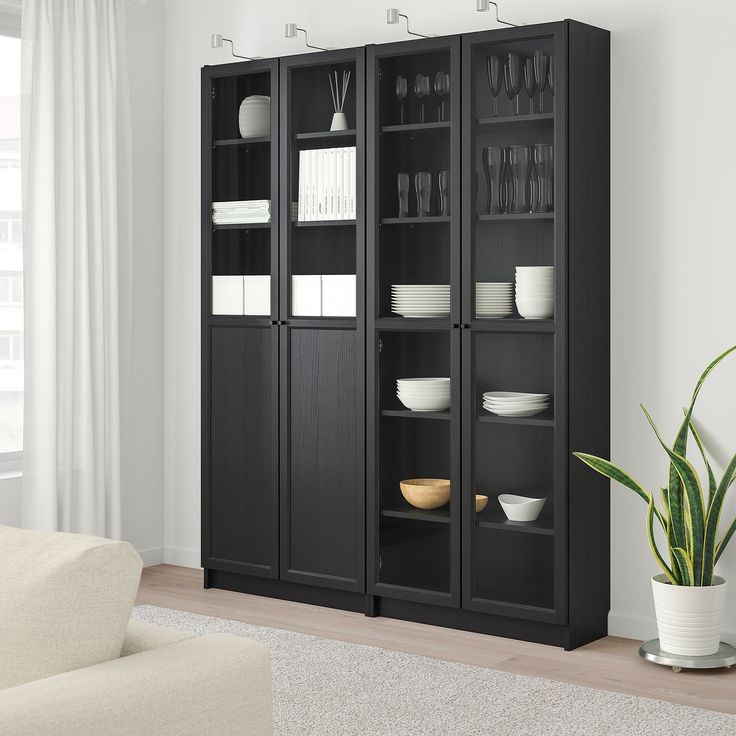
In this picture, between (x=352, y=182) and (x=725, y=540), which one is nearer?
(x=725, y=540)

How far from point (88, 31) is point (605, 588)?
3.16 meters

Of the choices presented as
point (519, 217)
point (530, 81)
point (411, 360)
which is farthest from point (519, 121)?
point (411, 360)

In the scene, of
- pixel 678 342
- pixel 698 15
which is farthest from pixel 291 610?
pixel 698 15

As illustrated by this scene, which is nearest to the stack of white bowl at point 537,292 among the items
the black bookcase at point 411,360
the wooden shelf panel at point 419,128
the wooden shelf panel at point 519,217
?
the black bookcase at point 411,360

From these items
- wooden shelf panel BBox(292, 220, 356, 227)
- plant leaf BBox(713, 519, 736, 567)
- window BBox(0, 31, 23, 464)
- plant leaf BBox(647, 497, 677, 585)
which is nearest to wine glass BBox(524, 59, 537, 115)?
wooden shelf panel BBox(292, 220, 356, 227)

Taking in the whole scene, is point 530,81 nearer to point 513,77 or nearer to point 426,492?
point 513,77

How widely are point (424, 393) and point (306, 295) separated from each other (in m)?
0.67

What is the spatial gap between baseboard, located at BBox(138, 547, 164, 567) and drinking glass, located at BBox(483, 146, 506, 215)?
2442 mm

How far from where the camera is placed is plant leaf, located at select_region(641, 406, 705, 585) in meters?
3.72

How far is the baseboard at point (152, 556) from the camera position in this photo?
538 cm

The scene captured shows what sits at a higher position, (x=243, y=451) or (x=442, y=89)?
(x=442, y=89)

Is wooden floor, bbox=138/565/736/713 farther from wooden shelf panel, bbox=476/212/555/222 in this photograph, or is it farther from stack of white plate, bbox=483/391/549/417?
wooden shelf panel, bbox=476/212/555/222

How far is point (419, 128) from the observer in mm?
4246

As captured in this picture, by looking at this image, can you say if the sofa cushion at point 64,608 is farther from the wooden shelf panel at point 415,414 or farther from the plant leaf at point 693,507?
the wooden shelf panel at point 415,414
